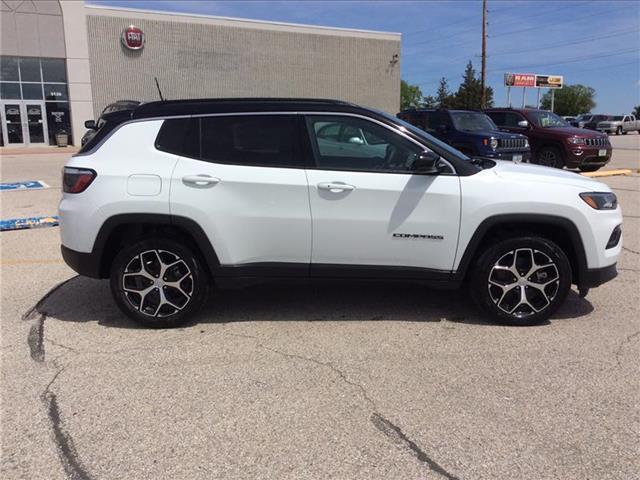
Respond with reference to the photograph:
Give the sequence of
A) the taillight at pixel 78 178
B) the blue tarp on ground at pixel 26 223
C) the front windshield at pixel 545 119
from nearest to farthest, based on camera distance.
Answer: the taillight at pixel 78 178, the blue tarp on ground at pixel 26 223, the front windshield at pixel 545 119

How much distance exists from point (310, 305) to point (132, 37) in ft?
113

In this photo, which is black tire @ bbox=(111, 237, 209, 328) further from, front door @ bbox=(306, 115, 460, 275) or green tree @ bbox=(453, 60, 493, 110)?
green tree @ bbox=(453, 60, 493, 110)

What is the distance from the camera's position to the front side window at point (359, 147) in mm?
4379

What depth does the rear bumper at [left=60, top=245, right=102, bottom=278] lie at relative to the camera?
14.6ft

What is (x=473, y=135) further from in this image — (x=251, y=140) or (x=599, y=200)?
(x=251, y=140)

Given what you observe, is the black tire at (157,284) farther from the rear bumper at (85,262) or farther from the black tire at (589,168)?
the black tire at (589,168)

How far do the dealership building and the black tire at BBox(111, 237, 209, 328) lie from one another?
1283 inches

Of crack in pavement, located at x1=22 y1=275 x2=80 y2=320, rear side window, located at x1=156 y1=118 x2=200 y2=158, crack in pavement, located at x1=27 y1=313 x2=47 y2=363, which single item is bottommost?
crack in pavement, located at x1=27 y1=313 x2=47 y2=363

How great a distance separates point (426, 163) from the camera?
13.9 feet

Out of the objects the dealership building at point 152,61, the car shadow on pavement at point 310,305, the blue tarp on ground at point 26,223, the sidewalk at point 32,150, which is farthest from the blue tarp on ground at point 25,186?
the dealership building at point 152,61

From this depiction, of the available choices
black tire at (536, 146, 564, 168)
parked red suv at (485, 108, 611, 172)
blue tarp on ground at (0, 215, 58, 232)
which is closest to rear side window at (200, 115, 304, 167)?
blue tarp on ground at (0, 215, 58, 232)

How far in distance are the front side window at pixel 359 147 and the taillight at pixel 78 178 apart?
1753 millimetres

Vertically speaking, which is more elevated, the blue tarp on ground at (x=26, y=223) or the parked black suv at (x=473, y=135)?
the parked black suv at (x=473, y=135)

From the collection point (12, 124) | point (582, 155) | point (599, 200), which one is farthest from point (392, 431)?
point (12, 124)
